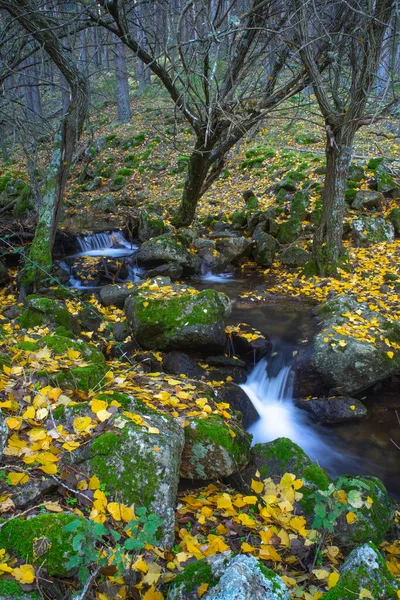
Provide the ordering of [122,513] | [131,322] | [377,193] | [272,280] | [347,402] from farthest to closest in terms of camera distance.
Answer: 1. [377,193]
2. [272,280]
3. [131,322]
4. [347,402]
5. [122,513]

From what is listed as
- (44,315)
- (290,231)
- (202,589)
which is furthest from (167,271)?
(202,589)

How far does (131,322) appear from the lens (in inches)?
234

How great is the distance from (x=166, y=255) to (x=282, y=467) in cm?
648

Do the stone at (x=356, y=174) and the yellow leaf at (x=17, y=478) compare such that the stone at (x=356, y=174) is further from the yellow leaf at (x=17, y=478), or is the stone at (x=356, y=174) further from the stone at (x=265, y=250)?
the yellow leaf at (x=17, y=478)

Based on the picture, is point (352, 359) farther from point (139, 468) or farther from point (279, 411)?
point (139, 468)

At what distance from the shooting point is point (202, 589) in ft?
5.30

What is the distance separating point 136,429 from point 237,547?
0.90 metres

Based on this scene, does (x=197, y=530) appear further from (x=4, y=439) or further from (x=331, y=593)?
(x=4, y=439)

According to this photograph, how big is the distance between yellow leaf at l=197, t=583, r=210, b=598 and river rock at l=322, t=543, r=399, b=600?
51 centimetres

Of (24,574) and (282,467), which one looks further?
(282,467)

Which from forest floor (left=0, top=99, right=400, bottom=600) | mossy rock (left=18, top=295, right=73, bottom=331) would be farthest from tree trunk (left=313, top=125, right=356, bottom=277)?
mossy rock (left=18, top=295, right=73, bottom=331)

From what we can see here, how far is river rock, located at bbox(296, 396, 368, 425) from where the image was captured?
509 cm

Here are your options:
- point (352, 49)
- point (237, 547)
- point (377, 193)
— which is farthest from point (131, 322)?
point (377, 193)

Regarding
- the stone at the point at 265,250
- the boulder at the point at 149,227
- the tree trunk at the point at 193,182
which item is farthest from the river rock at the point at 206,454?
the boulder at the point at 149,227
